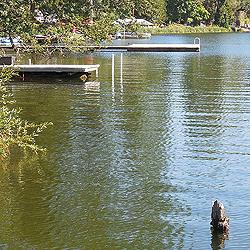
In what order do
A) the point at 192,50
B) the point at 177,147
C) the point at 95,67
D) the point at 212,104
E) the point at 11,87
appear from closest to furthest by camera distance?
the point at 177,147 < the point at 212,104 < the point at 11,87 < the point at 95,67 < the point at 192,50

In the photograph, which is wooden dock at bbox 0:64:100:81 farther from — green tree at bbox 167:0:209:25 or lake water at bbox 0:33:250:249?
green tree at bbox 167:0:209:25

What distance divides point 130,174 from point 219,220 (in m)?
3.62

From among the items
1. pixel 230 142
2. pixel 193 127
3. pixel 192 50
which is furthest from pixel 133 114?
pixel 192 50

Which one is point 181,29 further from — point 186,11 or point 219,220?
point 219,220

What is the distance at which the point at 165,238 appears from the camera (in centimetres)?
977

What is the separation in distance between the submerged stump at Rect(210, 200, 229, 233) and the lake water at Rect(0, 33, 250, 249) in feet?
0.53

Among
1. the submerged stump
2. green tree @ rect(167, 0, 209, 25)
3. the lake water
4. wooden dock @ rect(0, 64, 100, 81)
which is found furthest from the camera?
green tree @ rect(167, 0, 209, 25)

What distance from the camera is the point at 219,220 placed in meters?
9.62

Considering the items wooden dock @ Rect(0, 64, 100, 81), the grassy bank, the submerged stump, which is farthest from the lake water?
the grassy bank

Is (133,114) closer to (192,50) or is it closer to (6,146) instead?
(6,146)

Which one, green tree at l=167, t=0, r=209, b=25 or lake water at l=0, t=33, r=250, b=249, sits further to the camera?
green tree at l=167, t=0, r=209, b=25

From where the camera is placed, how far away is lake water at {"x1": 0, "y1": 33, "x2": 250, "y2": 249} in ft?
32.5

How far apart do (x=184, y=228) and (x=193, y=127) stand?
7852 millimetres

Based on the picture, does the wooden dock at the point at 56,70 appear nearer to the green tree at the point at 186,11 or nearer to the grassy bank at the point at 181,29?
the grassy bank at the point at 181,29
